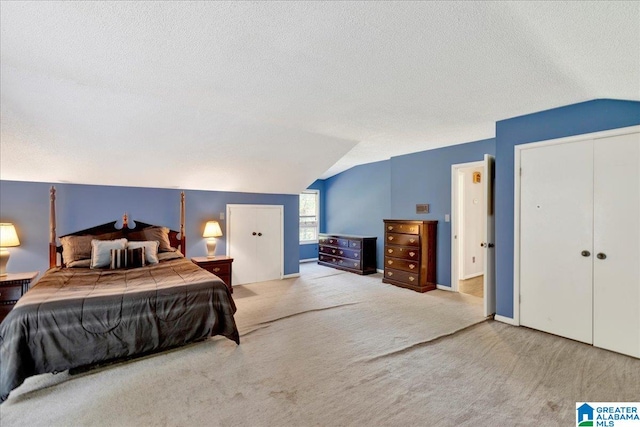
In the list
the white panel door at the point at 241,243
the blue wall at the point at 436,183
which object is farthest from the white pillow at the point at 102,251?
the blue wall at the point at 436,183

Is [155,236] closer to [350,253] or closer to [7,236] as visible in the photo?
[7,236]

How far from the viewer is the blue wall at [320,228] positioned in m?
7.55

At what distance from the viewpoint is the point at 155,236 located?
4352 millimetres

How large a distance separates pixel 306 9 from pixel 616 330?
11.9 ft

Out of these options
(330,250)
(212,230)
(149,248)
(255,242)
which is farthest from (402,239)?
(149,248)

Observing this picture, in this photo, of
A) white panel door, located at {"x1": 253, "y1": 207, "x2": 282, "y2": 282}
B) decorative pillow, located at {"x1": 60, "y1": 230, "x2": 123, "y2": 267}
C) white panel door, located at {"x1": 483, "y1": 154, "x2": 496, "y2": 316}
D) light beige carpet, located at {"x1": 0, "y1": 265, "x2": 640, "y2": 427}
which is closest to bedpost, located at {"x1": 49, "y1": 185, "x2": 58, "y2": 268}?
decorative pillow, located at {"x1": 60, "y1": 230, "x2": 123, "y2": 267}

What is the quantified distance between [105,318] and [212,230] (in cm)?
245

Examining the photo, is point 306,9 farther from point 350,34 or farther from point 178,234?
point 178,234

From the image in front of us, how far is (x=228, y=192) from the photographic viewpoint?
5203 mm

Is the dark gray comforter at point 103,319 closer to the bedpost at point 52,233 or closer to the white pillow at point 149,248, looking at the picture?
the white pillow at point 149,248

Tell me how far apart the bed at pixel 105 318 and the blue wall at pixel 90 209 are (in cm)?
80

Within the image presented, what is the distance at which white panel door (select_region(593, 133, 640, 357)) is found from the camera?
8.48ft

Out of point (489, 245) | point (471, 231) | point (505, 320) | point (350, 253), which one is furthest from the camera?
point (350, 253)

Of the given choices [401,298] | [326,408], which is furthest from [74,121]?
[401,298]
